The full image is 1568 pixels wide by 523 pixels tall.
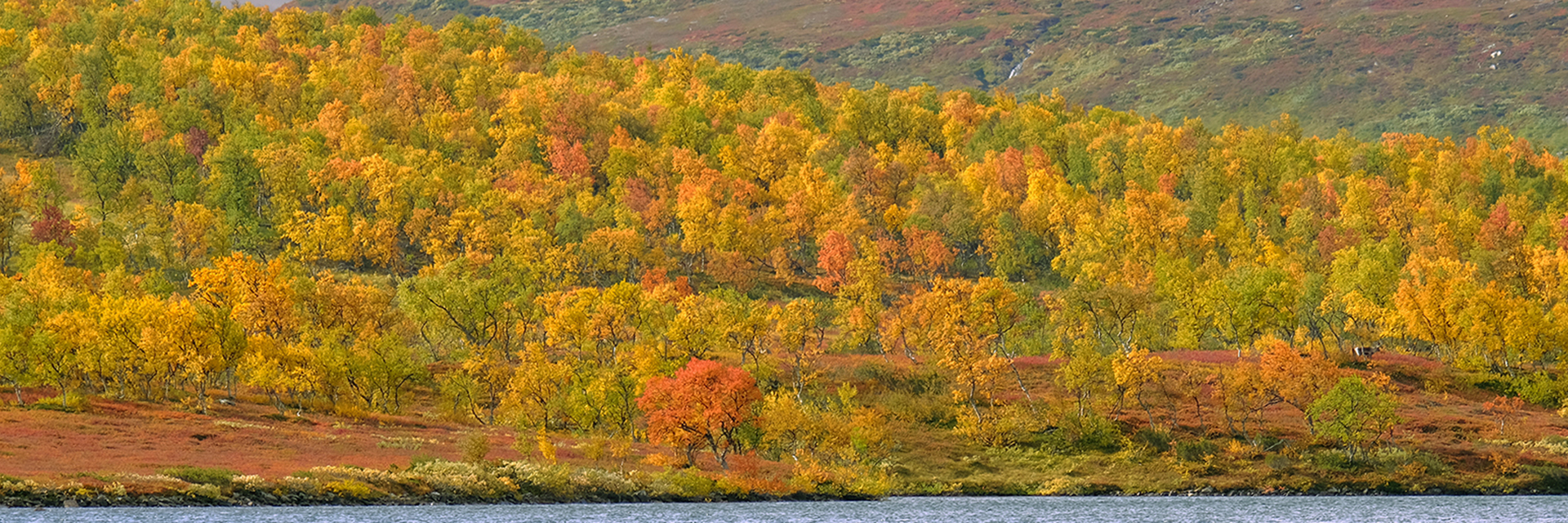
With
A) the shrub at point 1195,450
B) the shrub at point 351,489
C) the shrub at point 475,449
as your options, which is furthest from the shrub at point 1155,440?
the shrub at point 351,489

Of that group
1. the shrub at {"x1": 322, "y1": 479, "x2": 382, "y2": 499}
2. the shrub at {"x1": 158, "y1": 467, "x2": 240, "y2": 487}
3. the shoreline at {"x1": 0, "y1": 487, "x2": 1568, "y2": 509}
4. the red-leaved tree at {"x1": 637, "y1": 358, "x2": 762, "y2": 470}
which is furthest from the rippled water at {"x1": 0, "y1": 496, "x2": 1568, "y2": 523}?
the red-leaved tree at {"x1": 637, "y1": 358, "x2": 762, "y2": 470}

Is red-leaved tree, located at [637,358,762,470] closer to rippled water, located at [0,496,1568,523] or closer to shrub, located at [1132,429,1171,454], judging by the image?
rippled water, located at [0,496,1568,523]

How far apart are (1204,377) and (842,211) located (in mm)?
73126

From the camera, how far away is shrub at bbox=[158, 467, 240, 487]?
85000mm

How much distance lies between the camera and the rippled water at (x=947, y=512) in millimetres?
79562

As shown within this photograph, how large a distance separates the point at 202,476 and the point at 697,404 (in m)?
30.0

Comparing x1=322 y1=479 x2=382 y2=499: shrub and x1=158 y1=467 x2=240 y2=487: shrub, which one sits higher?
x1=158 y1=467 x2=240 y2=487: shrub

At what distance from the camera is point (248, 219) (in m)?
182

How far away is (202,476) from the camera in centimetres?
8531

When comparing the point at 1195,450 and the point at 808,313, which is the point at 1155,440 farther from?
the point at 808,313

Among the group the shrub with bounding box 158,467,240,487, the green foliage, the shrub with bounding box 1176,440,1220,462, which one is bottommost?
the shrub with bounding box 1176,440,1220,462

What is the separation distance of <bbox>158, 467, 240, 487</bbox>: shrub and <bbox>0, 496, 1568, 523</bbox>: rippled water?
2.62 metres

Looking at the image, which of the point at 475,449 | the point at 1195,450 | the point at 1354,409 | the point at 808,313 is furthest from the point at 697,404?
the point at 1354,409

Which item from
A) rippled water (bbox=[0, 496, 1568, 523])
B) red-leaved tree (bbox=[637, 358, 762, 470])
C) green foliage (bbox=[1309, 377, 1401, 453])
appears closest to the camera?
rippled water (bbox=[0, 496, 1568, 523])
